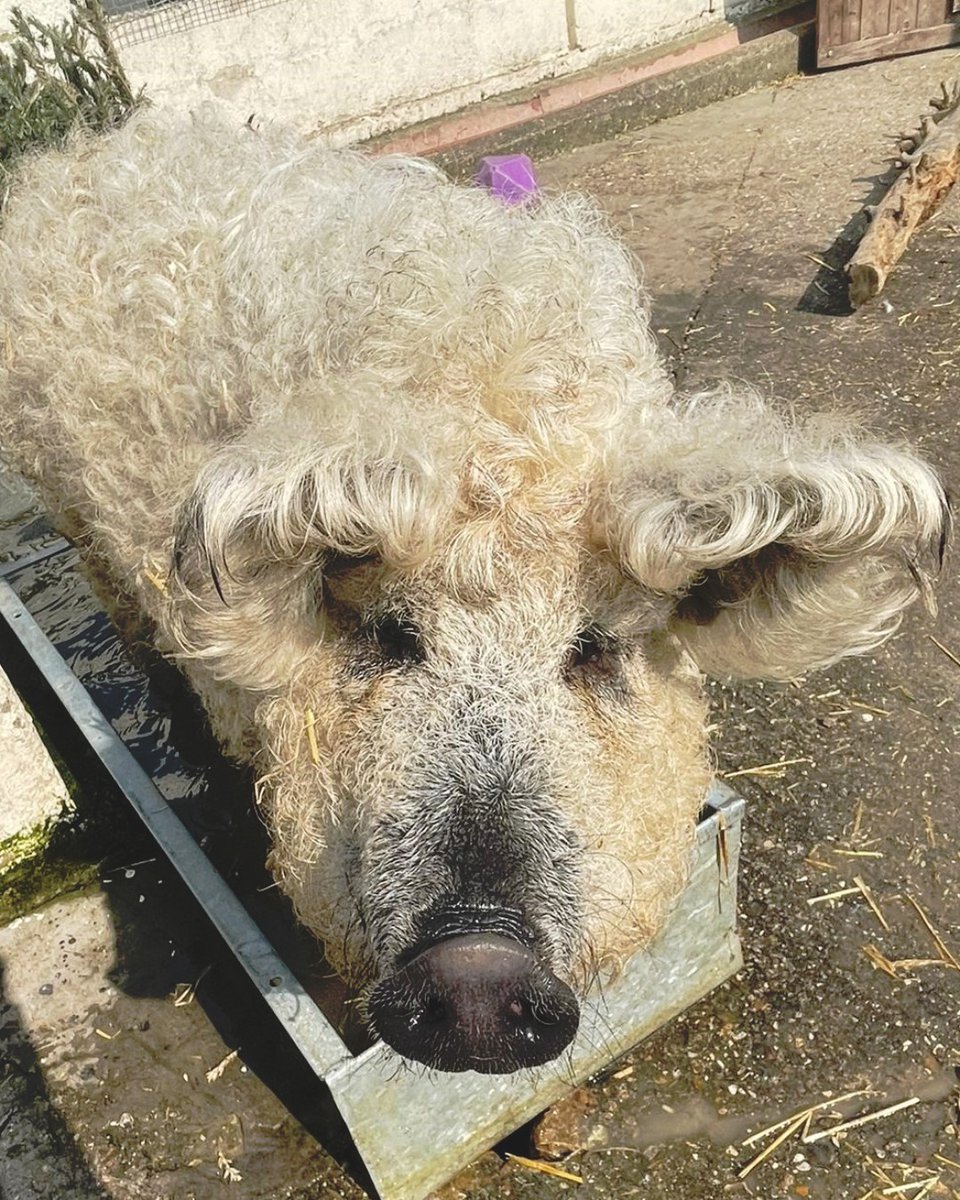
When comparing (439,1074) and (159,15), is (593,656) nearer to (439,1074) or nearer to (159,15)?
(439,1074)

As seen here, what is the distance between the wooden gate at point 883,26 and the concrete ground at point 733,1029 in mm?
7043

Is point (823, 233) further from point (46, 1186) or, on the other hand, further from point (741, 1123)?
point (46, 1186)

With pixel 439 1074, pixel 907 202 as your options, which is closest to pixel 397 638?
pixel 439 1074

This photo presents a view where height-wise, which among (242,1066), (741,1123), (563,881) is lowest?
(741,1123)

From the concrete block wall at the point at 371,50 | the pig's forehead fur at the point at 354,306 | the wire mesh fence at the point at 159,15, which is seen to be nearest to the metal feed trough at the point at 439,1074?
the pig's forehead fur at the point at 354,306

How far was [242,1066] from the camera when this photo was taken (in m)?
2.83

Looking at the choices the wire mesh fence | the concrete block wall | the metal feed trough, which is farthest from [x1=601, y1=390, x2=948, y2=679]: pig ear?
the wire mesh fence

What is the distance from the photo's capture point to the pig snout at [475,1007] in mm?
1545

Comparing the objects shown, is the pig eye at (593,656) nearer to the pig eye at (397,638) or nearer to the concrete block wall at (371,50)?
the pig eye at (397,638)

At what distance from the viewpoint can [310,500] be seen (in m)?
1.73

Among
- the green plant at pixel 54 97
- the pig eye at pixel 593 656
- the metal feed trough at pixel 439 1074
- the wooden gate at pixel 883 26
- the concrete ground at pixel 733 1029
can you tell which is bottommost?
the concrete ground at pixel 733 1029

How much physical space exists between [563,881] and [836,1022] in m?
1.47

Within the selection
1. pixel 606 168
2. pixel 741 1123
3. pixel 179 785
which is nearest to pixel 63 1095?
pixel 179 785

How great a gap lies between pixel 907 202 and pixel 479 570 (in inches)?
210
